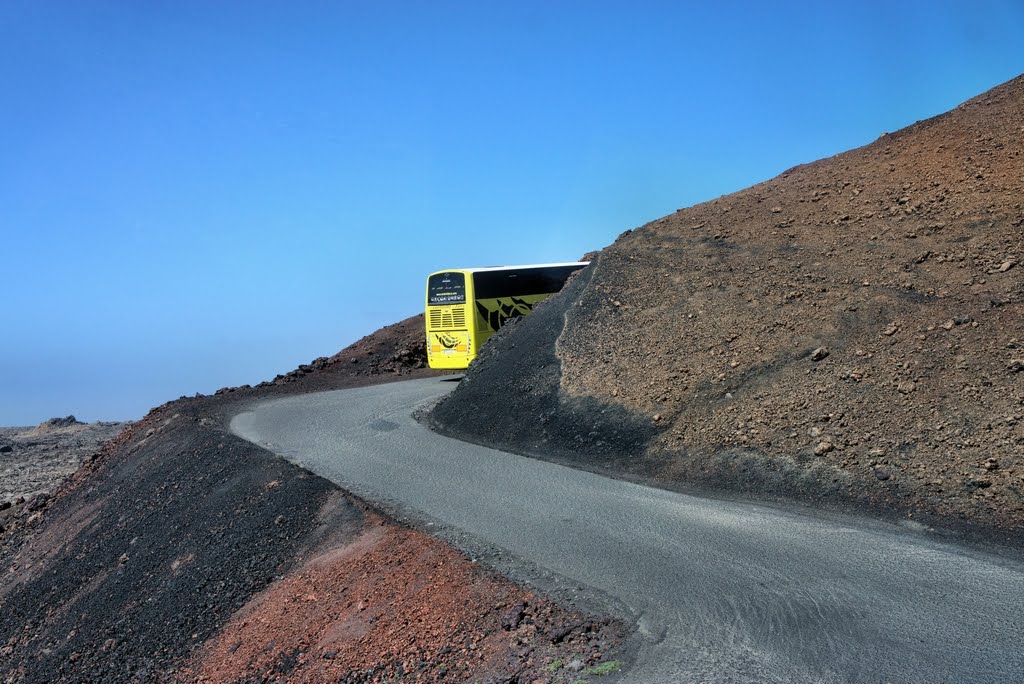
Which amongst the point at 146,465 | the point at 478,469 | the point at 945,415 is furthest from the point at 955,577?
the point at 146,465

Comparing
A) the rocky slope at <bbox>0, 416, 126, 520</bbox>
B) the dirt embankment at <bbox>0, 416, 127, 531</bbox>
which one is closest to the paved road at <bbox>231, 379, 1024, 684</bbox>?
the dirt embankment at <bbox>0, 416, 127, 531</bbox>

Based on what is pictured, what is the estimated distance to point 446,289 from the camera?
1066 inches

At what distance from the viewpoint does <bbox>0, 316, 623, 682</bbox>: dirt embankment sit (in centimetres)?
758

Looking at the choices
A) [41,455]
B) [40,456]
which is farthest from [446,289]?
[41,455]

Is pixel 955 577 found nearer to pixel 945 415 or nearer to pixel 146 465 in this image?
pixel 945 415

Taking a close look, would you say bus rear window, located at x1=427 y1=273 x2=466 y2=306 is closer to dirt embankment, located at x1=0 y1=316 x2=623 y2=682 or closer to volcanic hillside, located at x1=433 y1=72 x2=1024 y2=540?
volcanic hillside, located at x1=433 y1=72 x2=1024 y2=540

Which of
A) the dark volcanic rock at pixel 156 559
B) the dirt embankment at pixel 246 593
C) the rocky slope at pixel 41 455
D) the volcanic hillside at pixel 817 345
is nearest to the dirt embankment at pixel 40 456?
the rocky slope at pixel 41 455

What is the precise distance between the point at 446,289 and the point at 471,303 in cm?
110

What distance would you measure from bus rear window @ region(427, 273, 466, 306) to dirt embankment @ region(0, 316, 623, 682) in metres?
9.82

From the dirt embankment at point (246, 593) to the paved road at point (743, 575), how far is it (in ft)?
2.29

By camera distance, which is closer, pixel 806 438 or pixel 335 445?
pixel 806 438

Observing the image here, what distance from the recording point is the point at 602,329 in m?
17.3

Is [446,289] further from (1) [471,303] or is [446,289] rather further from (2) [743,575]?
(2) [743,575]

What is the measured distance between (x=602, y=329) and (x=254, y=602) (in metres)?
9.08
